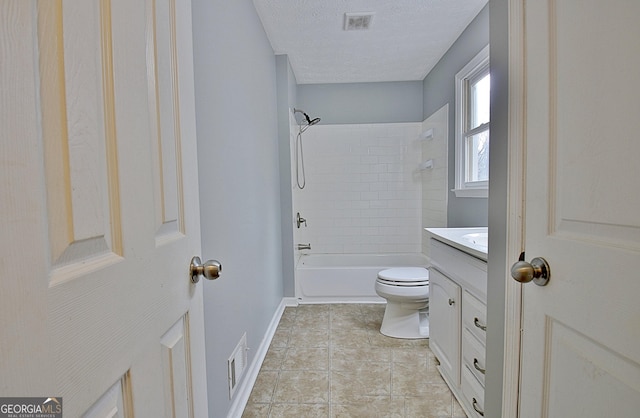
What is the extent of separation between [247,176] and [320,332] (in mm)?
1414

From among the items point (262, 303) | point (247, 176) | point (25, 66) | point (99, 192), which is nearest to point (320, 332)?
point (262, 303)

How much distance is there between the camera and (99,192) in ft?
1.42

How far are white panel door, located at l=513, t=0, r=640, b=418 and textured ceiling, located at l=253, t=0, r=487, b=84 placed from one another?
1.62 metres

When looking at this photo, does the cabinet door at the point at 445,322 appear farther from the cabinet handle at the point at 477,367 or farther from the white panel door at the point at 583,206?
the white panel door at the point at 583,206

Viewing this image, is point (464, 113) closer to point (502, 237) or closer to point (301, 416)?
point (502, 237)

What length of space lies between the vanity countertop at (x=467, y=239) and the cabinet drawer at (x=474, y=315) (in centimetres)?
22

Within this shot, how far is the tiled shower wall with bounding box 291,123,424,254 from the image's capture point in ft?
11.6

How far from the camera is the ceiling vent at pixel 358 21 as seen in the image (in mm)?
2137

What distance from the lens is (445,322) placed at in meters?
1.75

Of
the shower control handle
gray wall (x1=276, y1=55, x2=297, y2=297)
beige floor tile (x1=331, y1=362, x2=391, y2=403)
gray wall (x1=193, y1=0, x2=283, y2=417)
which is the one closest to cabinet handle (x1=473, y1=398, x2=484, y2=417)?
beige floor tile (x1=331, y1=362, x2=391, y2=403)

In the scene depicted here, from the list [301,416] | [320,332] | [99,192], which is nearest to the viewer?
[99,192]

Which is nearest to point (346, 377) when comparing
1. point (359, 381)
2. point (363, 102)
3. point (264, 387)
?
point (359, 381)

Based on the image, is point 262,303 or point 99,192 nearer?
point 99,192

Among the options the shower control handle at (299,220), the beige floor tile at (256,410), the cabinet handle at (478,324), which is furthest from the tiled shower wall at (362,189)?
the cabinet handle at (478,324)
